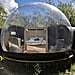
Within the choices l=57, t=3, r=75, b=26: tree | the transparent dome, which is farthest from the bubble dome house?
l=57, t=3, r=75, b=26: tree

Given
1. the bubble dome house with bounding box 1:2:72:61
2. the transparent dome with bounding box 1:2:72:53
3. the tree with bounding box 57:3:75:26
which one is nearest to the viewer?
the bubble dome house with bounding box 1:2:72:61

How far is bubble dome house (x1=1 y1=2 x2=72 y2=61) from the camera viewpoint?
11117 mm

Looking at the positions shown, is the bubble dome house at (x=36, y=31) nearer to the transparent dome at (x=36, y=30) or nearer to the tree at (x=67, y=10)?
the transparent dome at (x=36, y=30)

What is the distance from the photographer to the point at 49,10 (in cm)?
1166

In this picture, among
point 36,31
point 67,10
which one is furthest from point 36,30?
point 67,10

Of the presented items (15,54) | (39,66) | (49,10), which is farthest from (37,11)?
(39,66)

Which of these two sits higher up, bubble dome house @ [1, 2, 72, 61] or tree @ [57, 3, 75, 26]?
tree @ [57, 3, 75, 26]

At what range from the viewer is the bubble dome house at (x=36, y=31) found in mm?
11117

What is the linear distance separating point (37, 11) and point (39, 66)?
414 cm

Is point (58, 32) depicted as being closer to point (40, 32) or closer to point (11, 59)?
Result: point (40, 32)

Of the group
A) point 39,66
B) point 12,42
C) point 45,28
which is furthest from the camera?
point 45,28

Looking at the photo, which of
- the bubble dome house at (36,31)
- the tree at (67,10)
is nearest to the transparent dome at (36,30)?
the bubble dome house at (36,31)

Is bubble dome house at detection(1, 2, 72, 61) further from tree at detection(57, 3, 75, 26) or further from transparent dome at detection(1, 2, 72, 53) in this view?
tree at detection(57, 3, 75, 26)

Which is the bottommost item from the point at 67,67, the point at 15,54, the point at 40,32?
the point at 67,67
